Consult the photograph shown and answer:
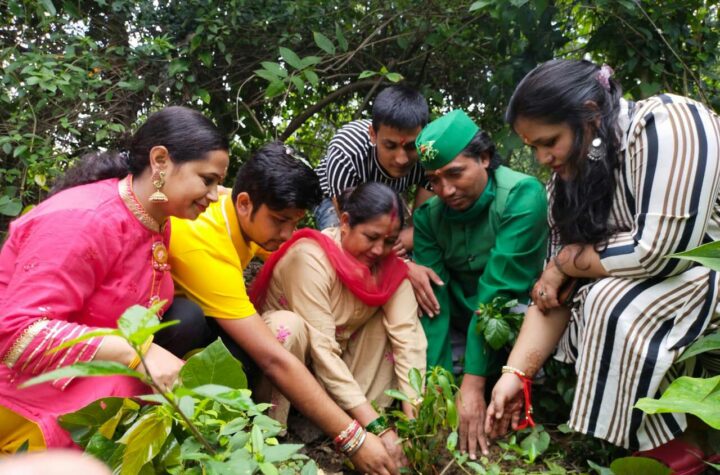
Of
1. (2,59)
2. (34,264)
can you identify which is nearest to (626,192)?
(34,264)

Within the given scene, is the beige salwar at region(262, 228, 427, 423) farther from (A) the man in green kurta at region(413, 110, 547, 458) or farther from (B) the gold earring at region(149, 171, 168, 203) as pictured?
(B) the gold earring at region(149, 171, 168, 203)

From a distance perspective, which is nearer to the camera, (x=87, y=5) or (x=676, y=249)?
(x=676, y=249)

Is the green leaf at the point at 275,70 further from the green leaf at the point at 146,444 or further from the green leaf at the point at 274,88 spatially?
the green leaf at the point at 146,444

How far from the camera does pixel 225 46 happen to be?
13.4 ft

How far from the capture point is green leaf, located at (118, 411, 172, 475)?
1.42 m

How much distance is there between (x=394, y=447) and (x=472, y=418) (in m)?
0.31

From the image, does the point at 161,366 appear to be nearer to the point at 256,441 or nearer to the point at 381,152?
the point at 256,441

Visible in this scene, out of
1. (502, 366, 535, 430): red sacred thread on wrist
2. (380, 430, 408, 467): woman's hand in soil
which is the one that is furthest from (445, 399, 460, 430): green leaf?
(502, 366, 535, 430): red sacred thread on wrist

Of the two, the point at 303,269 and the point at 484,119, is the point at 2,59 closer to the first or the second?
the point at 303,269

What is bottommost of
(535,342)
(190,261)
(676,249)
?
(535,342)

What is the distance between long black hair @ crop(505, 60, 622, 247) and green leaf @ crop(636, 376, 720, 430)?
0.86 metres

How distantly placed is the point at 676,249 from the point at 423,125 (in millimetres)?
1368

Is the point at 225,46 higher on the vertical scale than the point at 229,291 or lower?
higher

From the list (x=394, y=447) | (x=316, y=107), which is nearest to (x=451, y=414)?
(x=394, y=447)
